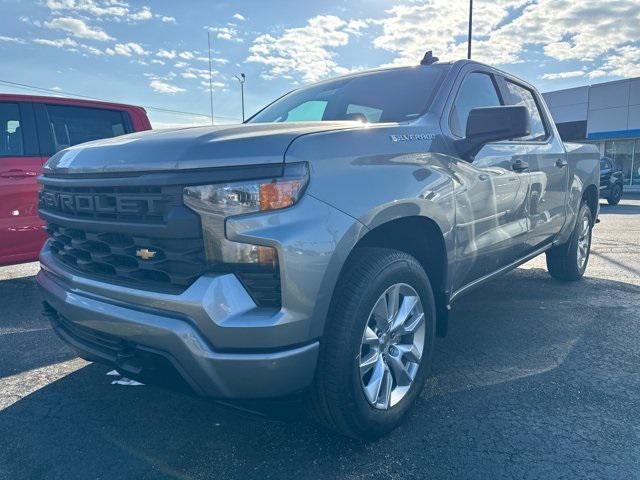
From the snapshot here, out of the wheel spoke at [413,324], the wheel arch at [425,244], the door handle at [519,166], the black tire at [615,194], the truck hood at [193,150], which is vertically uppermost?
the truck hood at [193,150]

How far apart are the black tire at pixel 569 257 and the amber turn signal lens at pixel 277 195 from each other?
404cm

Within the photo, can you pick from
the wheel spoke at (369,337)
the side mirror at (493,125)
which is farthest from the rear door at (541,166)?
the wheel spoke at (369,337)

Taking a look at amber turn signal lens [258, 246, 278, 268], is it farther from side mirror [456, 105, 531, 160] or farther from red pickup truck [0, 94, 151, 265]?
red pickup truck [0, 94, 151, 265]

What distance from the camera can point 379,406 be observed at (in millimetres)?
2215

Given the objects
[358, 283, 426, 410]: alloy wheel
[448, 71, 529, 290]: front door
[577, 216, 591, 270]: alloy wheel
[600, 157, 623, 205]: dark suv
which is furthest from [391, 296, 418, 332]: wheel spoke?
[600, 157, 623, 205]: dark suv

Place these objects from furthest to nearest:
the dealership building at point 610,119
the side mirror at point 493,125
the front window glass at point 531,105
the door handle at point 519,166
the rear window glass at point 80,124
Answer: the dealership building at point 610,119
the rear window glass at point 80,124
the front window glass at point 531,105
the door handle at point 519,166
the side mirror at point 493,125

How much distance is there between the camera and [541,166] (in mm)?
3842

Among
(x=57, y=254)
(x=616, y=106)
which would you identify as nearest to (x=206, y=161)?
(x=57, y=254)

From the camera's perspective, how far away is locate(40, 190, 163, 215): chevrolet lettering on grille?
6.22 ft

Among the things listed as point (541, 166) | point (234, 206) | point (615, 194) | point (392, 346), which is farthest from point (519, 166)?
point (615, 194)

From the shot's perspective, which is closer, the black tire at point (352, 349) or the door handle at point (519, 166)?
the black tire at point (352, 349)

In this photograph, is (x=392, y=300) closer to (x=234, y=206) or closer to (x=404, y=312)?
(x=404, y=312)

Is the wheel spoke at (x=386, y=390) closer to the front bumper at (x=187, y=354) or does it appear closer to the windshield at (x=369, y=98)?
the front bumper at (x=187, y=354)

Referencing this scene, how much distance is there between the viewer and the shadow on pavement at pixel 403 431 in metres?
2.08
